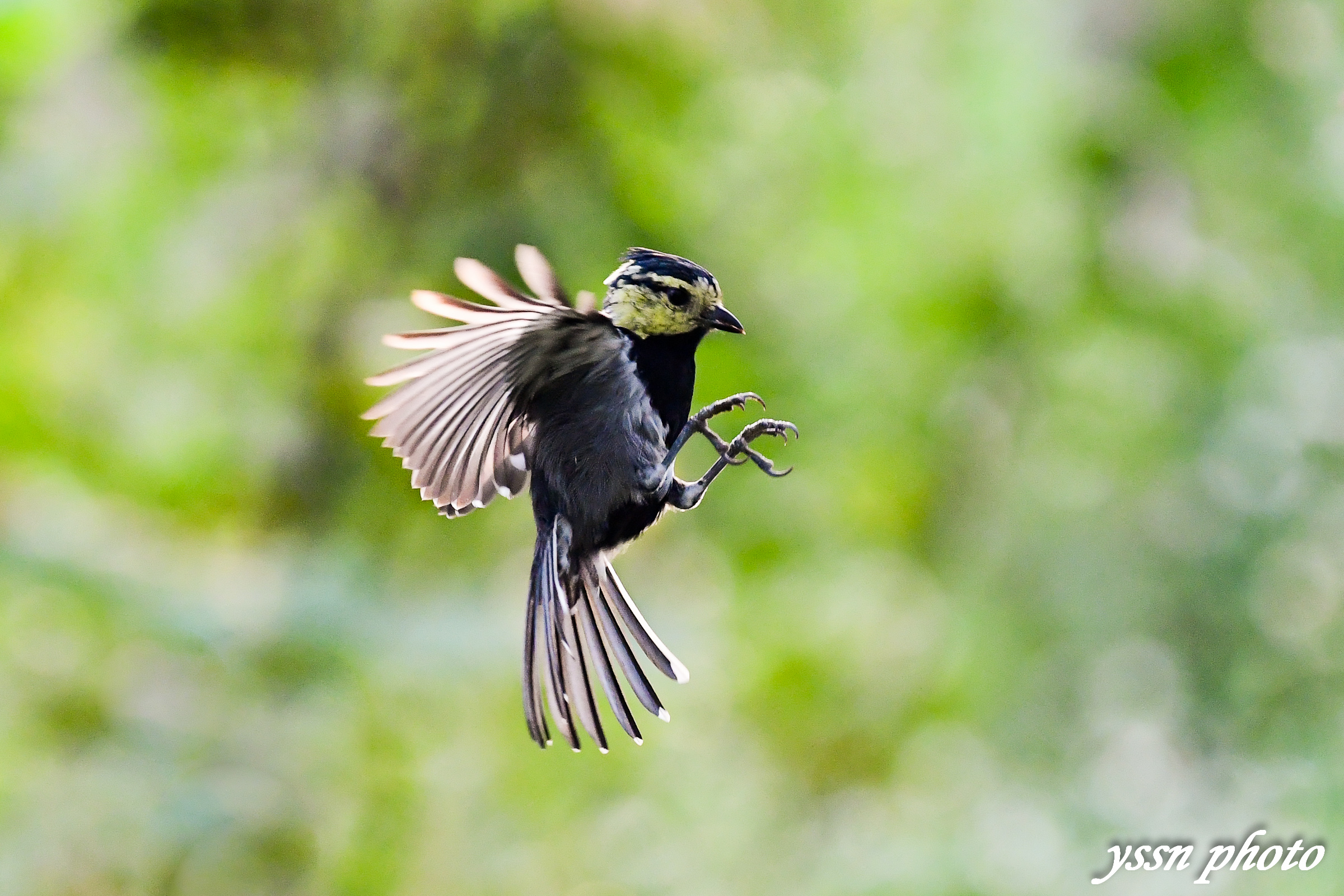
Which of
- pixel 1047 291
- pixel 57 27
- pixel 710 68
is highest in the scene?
pixel 1047 291

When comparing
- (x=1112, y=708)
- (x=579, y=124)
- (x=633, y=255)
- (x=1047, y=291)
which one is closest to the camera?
(x=633, y=255)

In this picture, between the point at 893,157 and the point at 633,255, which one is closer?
the point at 633,255

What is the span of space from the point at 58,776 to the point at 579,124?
66.6 inches

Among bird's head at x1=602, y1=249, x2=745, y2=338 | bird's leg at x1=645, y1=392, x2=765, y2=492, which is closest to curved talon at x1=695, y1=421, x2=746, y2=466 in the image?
bird's leg at x1=645, y1=392, x2=765, y2=492

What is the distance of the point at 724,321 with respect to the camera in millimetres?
884

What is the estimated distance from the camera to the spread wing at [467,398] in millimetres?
768

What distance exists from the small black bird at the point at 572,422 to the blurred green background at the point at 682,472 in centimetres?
95

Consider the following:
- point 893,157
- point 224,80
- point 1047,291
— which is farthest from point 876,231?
point 224,80

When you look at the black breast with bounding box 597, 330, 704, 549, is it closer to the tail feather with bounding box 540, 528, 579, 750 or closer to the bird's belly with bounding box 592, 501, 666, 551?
the bird's belly with bounding box 592, 501, 666, 551

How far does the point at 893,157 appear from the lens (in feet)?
13.7

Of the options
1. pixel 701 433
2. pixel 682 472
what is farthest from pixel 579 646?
pixel 701 433

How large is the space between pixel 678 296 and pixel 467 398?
201 millimetres

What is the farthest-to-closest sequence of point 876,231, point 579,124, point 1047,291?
point 1047,291 < point 876,231 < point 579,124

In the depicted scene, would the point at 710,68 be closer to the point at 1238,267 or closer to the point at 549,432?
the point at 549,432
